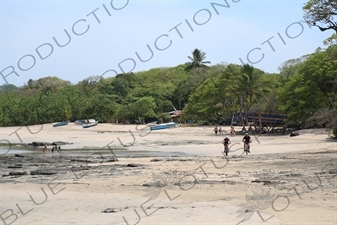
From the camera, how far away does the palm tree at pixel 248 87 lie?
185ft

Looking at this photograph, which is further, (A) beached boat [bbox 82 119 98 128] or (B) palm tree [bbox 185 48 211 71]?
(B) palm tree [bbox 185 48 211 71]

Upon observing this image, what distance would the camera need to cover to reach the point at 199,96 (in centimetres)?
6125

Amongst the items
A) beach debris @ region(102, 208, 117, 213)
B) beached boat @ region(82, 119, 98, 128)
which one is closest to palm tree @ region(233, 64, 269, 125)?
beached boat @ region(82, 119, 98, 128)

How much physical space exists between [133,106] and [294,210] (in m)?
62.4

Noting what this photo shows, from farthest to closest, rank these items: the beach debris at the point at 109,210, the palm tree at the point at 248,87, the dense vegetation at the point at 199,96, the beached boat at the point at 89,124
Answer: the beached boat at the point at 89,124 < the palm tree at the point at 248,87 < the dense vegetation at the point at 199,96 < the beach debris at the point at 109,210

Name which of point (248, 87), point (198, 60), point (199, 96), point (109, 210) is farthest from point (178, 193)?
point (198, 60)

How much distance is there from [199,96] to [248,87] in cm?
682

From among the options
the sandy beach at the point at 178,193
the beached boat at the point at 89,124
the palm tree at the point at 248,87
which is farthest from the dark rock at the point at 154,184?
the beached boat at the point at 89,124

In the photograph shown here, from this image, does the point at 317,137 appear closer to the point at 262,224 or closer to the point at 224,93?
the point at 224,93

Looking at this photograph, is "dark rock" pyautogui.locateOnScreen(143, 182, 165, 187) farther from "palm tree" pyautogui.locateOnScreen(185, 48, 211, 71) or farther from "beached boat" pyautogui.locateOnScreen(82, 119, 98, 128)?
"palm tree" pyautogui.locateOnScreen(185, 48, 211, 71)

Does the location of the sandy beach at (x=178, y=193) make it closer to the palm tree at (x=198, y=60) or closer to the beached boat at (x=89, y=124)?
the beached boat at (x=89, y=124)

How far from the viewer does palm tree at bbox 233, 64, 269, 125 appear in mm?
56312

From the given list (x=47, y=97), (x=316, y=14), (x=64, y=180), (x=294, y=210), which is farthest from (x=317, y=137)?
(x=47, y=97)

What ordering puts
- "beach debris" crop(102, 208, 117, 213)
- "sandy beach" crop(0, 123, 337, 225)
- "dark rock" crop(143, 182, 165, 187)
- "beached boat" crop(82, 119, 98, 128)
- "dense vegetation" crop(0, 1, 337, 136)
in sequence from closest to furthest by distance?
"sandy beach" crop(0, 123, 337, 225)
"beach debris" crop(102, 208, 117, 213)
"dark rock" crop(143, 182, 165, 187)
"dense vegetation" crop(0, 1, 337, 136)
"beached boat" crop(82, 119, 98, 128)
